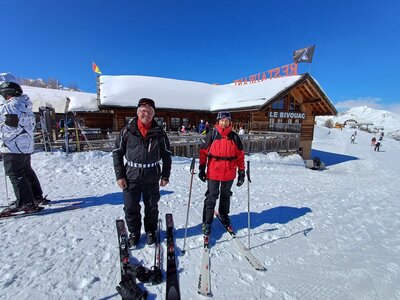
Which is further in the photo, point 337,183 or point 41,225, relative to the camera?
point 337,183

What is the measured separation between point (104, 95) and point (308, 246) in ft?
48.5

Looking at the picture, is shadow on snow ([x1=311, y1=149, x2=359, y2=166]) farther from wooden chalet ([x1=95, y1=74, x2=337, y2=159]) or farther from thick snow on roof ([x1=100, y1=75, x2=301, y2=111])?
thick snow on roof ([x1=100, y1=75, x2=301, y2=111])

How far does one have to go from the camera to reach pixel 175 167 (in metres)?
8.33

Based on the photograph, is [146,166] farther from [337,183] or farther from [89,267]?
[337,183]

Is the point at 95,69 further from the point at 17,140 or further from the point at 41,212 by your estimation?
the point at 41,212

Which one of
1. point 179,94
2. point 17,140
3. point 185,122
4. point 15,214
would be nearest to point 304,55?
point 179,94

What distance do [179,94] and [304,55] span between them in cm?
1112

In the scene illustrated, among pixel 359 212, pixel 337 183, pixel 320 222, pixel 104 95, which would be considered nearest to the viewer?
pixel 320 222

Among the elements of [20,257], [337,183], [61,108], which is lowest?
[337,183]

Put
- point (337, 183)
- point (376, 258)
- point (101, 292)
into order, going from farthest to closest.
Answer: point (337, 183) → point (376, 258) → point (101, 292)

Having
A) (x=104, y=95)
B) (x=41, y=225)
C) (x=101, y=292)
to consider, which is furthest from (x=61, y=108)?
(x=101, y=292)

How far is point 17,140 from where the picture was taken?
3.44m

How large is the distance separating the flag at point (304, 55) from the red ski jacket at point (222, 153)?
1774 centimetres

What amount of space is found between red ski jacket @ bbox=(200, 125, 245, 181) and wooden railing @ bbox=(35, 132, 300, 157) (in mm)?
6540
